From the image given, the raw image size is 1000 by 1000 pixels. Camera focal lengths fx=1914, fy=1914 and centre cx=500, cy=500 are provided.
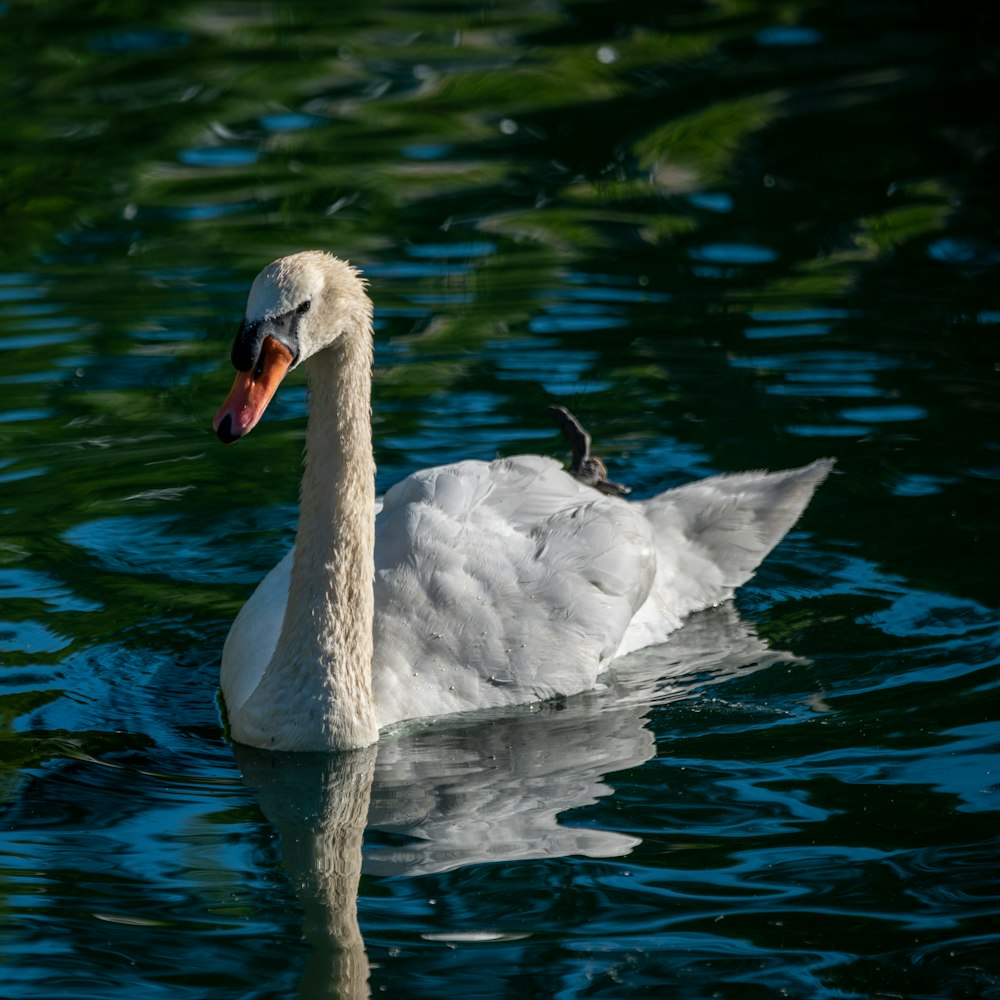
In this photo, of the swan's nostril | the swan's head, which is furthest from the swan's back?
the swan's nostril

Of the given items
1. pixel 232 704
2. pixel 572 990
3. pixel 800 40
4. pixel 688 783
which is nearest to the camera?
pixel 572 990

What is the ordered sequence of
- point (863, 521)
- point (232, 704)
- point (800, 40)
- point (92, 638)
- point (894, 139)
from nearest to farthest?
1. point (232, 704)
2. point (92, 638)
3. point (863, 521)
4. point (894, 139)
5. point (800, 40)

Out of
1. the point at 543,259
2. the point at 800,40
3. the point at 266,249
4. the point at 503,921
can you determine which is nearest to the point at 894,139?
the point at 800,40

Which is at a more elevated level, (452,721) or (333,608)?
(333,608)

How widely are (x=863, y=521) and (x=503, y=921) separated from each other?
382 centimetres

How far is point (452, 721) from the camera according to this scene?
718 cm

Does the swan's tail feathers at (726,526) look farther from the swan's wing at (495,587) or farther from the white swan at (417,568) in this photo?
the swan's wing at (495,587)

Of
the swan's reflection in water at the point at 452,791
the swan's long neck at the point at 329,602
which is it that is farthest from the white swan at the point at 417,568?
the swan's reflection in water at the point at 452,791

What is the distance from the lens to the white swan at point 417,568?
6.55 metres

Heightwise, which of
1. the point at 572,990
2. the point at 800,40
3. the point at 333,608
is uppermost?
the point at 800,40

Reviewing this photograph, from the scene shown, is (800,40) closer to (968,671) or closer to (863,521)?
(863,521)

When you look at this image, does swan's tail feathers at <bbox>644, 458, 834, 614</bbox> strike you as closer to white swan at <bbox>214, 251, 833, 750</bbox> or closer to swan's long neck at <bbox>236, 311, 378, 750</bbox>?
white swan at <bbox>214, 251, 833, 750</bbox>

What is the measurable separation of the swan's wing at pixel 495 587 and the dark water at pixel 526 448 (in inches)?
6.8

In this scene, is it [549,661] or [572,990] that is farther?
[549,661]
